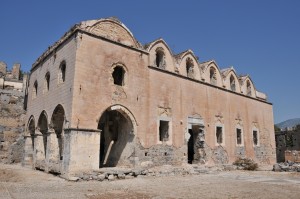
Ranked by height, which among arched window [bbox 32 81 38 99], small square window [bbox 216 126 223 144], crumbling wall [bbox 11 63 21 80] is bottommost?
small square window [bbox 216 126 223 144]

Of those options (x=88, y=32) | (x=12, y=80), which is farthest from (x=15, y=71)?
(x=88, y=32)

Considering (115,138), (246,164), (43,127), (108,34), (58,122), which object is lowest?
(246,164)

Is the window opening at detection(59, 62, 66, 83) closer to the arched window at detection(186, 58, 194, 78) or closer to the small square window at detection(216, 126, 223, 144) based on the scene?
the arched window at detection(186, 58, 194, 78)

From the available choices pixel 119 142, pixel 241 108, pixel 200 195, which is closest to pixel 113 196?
pixel 200 195

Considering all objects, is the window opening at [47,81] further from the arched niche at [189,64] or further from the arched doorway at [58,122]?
the arched niche at [189,64]

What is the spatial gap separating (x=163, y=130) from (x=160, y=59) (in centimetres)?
413

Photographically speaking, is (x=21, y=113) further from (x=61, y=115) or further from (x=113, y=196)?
(x=113, y=196)

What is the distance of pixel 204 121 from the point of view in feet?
56.2

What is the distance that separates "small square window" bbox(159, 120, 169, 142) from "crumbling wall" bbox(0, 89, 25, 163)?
9.11 meters

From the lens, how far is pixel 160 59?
1598cm

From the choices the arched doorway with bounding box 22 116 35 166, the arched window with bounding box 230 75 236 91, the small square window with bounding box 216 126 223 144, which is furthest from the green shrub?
the arched doorway with bounding box 22 116 35 166

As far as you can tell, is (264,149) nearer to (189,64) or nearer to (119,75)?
(189,64)

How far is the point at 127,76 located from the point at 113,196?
288 inches

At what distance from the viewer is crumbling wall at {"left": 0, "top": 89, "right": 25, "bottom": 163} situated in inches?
671
